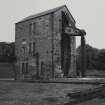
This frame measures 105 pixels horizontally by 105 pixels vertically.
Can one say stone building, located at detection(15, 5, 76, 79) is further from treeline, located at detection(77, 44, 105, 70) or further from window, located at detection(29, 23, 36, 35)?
treeline, located at detection(77, 44, 105, 70)

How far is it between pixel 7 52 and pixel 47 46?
11084 millimetres

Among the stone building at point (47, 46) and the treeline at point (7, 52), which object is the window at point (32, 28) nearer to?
the stone building at point (47, 46)

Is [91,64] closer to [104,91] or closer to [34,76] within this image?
[34,76]

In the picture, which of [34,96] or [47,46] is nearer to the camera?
[34,96]

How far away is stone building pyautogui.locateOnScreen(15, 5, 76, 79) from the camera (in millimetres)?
32688

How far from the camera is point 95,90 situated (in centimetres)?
1205

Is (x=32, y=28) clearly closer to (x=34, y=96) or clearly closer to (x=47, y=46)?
(x=47, y=46)

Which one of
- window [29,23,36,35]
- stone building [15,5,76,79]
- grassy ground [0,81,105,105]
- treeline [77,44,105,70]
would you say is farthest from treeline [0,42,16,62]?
grassy ground [0,81,105,105]

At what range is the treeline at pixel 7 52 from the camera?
40.4 metres

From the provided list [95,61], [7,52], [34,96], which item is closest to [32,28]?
[7,52]

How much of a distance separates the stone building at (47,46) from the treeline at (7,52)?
196 centimetres

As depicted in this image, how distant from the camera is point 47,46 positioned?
109ft

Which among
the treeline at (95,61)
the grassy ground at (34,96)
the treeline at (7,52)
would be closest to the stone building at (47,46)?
the treeline at (7,52)

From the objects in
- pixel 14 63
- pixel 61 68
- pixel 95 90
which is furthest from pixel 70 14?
pixel 95 90
